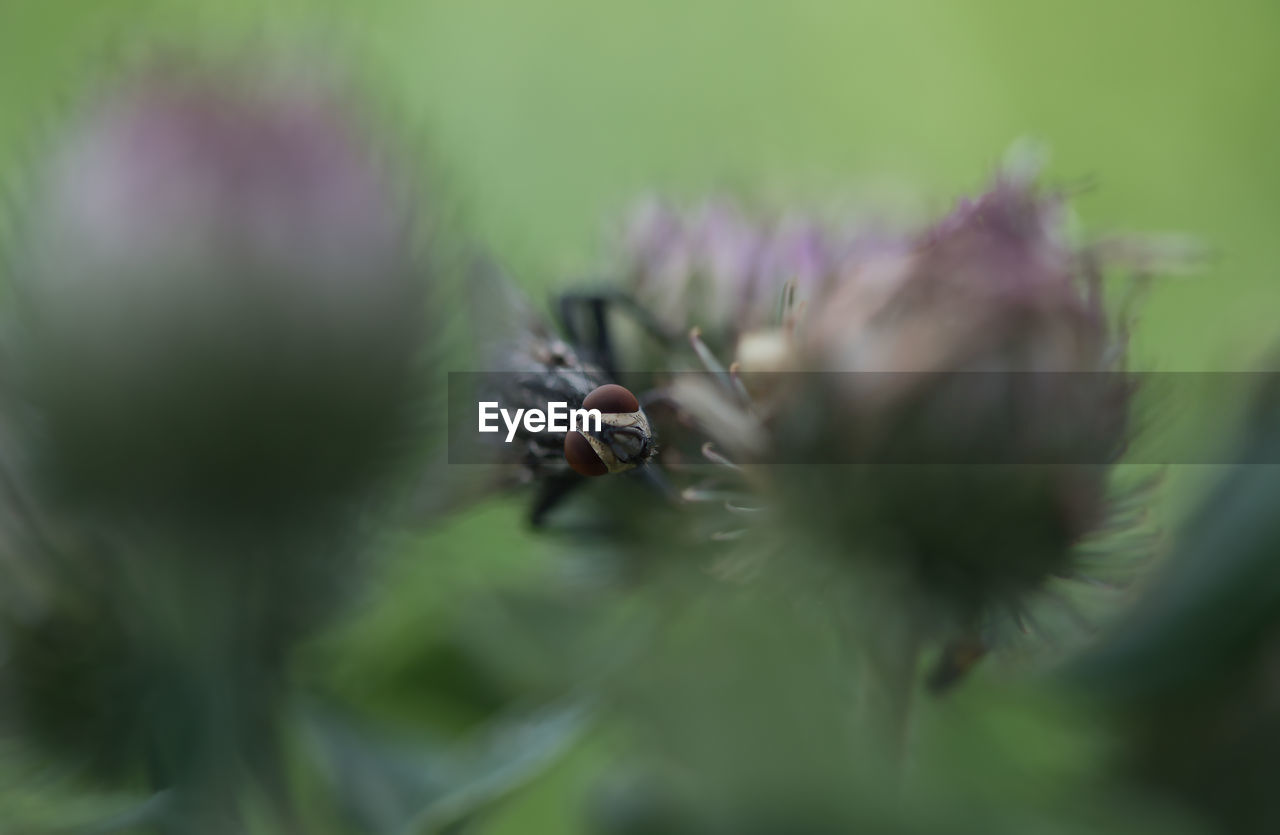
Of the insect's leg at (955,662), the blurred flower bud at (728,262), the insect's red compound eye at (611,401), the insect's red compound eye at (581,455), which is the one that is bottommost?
the insect's leg at (955,662)

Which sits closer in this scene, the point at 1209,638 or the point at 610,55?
the point at 1209,638

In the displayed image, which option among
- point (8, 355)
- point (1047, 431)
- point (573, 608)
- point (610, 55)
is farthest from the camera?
point (610, 55)

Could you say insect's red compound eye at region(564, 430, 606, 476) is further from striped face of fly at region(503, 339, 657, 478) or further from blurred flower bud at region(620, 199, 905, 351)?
blurred flower bud at region(620, 199, 905, 351)

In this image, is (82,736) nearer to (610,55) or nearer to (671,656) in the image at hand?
(671,656)

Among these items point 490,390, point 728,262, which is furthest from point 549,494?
point 728,262

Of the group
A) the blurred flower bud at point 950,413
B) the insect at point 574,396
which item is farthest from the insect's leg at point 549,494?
the blurred flower bud at point 950,413

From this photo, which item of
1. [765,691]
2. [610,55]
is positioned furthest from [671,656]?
[610,55]

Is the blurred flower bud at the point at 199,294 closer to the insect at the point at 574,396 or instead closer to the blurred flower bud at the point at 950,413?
the insect at the point at 574,396
